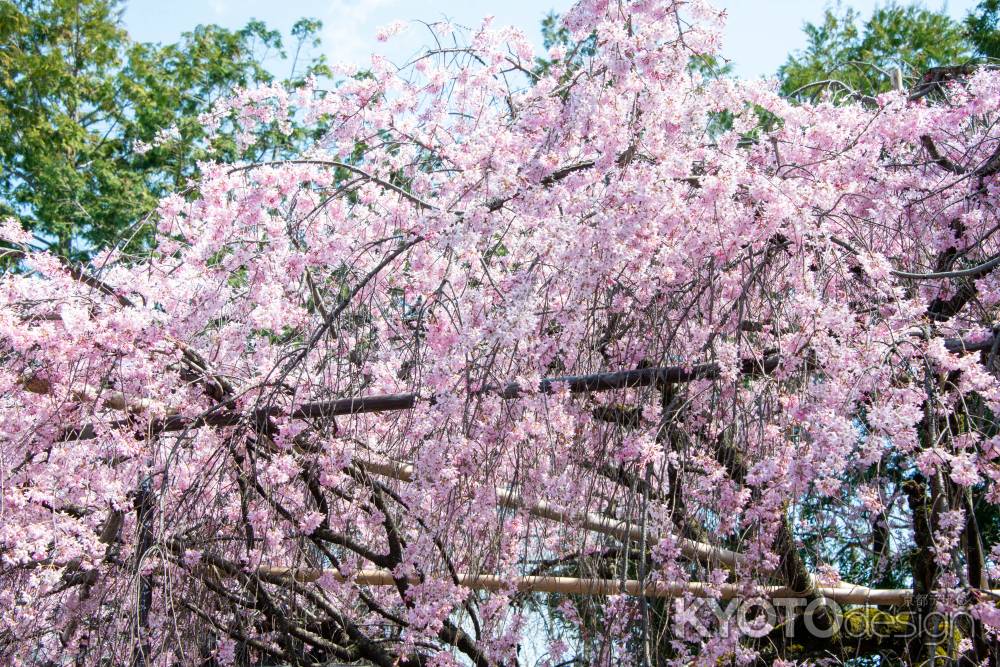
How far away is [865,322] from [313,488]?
2.24 metres

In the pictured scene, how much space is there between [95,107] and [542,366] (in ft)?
34.3

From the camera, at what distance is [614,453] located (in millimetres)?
3244

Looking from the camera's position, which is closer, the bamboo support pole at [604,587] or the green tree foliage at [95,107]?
the bamboo support pole at [604,587]

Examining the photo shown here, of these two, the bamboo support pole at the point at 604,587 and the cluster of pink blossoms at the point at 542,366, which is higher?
the cluster of pink blossoms at the point at 542,366

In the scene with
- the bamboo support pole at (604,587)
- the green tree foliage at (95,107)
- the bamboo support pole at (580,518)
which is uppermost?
the green tree foliage at (95,107)

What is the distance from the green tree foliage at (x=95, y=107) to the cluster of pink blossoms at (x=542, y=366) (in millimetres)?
6711

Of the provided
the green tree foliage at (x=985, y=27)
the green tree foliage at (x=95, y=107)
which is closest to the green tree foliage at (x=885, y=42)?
the green tree foliage at (x=985, y=27)

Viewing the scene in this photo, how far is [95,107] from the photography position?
12.1m

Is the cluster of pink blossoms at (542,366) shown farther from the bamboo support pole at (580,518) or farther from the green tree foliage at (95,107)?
the green tree foliage at (95,107)

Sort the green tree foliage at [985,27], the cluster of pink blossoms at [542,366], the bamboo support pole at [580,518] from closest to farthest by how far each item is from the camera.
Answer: the cluster of pink blossoms at [542,366] < the bamboo support pole at [580,518] < the green tree foliage at [985,27]

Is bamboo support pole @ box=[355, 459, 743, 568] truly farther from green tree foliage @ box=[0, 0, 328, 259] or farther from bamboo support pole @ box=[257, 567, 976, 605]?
green tree foliage @ box=[0, 0, 328, 259]

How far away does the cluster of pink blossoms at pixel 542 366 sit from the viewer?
3.07 metres

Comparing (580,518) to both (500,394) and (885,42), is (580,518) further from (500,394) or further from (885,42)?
(885,42)

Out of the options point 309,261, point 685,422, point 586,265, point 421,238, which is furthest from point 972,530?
point 309,261
